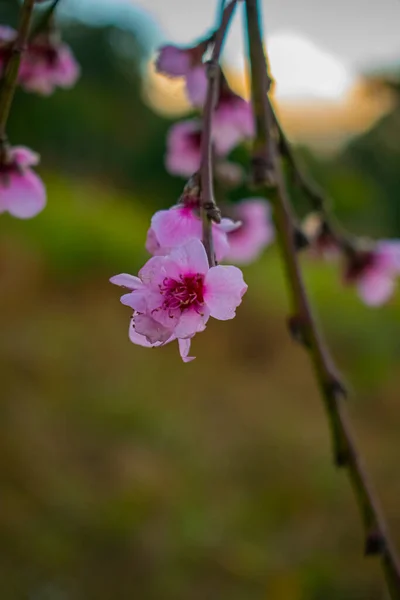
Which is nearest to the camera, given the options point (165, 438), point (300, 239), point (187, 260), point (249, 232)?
point (187, 260)

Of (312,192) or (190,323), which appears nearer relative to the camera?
(190,323)

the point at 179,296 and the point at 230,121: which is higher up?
the point at 230,121

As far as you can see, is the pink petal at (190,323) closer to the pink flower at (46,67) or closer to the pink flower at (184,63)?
the pink flower at (184,63)

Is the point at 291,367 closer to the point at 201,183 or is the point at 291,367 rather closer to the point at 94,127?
the point at 201,183

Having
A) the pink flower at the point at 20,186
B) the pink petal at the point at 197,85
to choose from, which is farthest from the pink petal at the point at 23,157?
the pink petal at the point at 197,85

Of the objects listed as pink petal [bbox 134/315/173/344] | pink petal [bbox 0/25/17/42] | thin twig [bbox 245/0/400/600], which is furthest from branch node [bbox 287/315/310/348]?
pink petal [bbox 0/25/17/42]

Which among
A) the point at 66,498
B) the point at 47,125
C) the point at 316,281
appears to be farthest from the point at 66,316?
the point at 47,125

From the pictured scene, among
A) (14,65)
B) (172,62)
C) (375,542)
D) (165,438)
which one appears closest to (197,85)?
(172,62)

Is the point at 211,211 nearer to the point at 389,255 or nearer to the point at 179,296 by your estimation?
the point at 179,296

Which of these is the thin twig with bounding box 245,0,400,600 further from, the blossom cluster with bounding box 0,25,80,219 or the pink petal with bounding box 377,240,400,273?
the pink petal with bounding box 377,240,400,273
